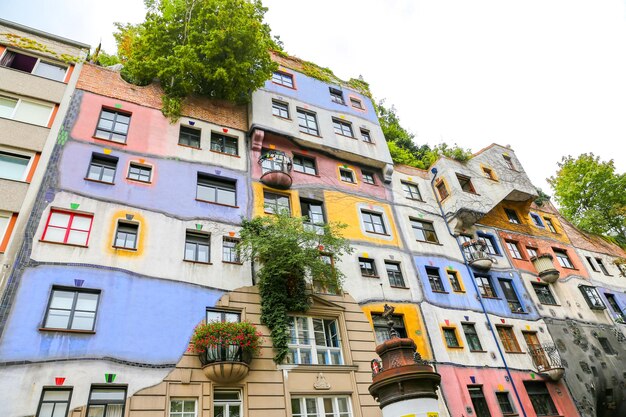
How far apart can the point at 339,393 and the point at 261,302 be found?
13.3 feet

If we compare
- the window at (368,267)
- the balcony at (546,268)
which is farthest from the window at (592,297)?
the window at (368,267)

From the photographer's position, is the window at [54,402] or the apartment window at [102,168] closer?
the window at [54,402]

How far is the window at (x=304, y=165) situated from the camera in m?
20.9

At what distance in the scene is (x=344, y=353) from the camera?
50.4 feet

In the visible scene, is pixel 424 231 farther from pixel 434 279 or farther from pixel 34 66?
pixel 34 66

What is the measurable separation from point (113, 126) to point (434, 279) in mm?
15987

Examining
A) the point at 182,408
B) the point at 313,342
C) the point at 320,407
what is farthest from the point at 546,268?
the point at 182,408

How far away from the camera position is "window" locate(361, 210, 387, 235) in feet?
67.2

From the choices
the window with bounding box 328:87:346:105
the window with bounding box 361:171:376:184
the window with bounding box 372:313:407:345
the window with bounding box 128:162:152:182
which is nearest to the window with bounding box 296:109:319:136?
the window with bounding box 328:87:346:105

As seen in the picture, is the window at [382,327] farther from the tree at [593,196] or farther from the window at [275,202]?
the tree at [593,196]

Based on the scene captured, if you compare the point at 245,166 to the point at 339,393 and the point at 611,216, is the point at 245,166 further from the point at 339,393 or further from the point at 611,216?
the point at 611,216

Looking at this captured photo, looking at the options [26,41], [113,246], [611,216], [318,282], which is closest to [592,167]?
[611,216]

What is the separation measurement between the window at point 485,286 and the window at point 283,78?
1498 cm

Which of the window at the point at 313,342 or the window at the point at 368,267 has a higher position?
the window at the point at 368,267
